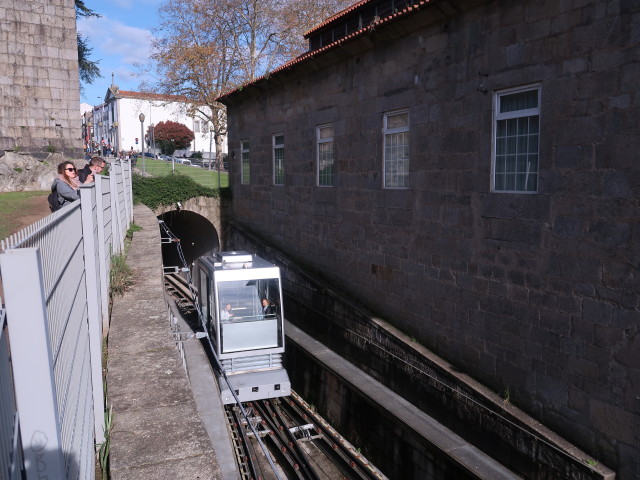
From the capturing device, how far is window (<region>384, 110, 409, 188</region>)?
10.5m

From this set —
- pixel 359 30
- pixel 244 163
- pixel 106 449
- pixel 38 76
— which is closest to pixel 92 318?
pixel 106 449

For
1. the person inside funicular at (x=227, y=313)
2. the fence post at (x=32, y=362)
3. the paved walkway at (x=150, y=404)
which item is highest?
the fence post at (x=32, y=362)

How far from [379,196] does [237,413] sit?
18.6ft

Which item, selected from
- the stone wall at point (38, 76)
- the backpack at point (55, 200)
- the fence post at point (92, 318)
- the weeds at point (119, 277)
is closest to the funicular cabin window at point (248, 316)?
the weeds at point (119, 277)

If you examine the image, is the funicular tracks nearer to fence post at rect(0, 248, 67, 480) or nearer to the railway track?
the railway track

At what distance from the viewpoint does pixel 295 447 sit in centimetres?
1057

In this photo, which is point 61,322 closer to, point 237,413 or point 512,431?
point 512,431

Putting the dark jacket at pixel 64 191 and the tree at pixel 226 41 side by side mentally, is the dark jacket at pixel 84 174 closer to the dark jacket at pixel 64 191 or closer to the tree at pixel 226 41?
the dark jacket at pixel 64 191

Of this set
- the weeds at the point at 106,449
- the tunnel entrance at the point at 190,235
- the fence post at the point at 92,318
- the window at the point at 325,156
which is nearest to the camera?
the weeds at the point at 106,449

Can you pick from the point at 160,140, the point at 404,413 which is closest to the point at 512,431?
the point at 404,413

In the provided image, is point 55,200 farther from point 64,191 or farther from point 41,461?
point 41,461

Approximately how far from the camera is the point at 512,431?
762cm

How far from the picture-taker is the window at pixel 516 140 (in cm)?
765

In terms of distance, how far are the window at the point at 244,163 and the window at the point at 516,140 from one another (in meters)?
12.7
